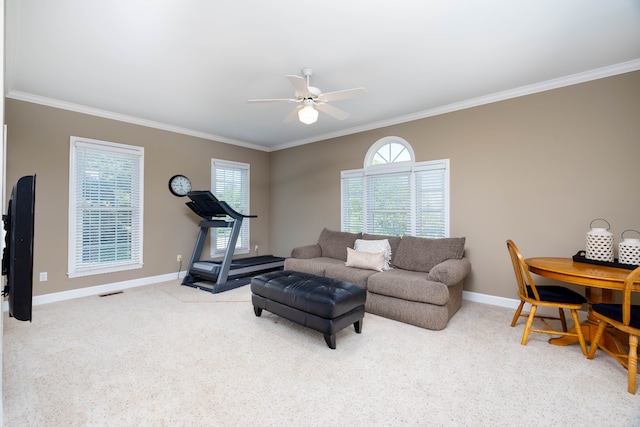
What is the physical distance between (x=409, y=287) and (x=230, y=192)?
13.4 ft

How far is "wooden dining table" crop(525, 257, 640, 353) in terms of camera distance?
2.22m

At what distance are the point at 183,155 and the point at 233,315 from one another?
3.12 metres

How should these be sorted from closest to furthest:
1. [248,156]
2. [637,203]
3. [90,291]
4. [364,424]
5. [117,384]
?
[364,424] → [117,384] → [637,203] → [90,291] → [248,156]

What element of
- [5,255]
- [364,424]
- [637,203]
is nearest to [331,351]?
[364,424]

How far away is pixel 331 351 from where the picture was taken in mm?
2545

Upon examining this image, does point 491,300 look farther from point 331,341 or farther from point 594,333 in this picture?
point 331,341

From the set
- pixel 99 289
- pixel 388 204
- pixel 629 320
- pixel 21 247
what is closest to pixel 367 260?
pixel 388 204

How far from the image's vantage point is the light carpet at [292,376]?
1.79 m

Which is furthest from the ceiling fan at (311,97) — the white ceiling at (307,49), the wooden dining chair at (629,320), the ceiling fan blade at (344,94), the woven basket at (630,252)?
the woven basket at (630,252)

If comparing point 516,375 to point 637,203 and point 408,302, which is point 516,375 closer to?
point 408,302

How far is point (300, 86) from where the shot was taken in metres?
2.57

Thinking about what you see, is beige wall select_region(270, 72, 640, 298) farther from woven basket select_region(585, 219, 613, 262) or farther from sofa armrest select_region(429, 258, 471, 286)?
sofa armrest select_region(429, 258, 471, 286)

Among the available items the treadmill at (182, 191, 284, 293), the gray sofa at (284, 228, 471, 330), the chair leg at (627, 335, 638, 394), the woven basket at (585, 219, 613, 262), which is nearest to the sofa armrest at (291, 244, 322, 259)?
the gray sofa at (284, 228, 471, 330)

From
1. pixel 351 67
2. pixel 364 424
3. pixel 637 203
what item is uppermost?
pixel 351 67
